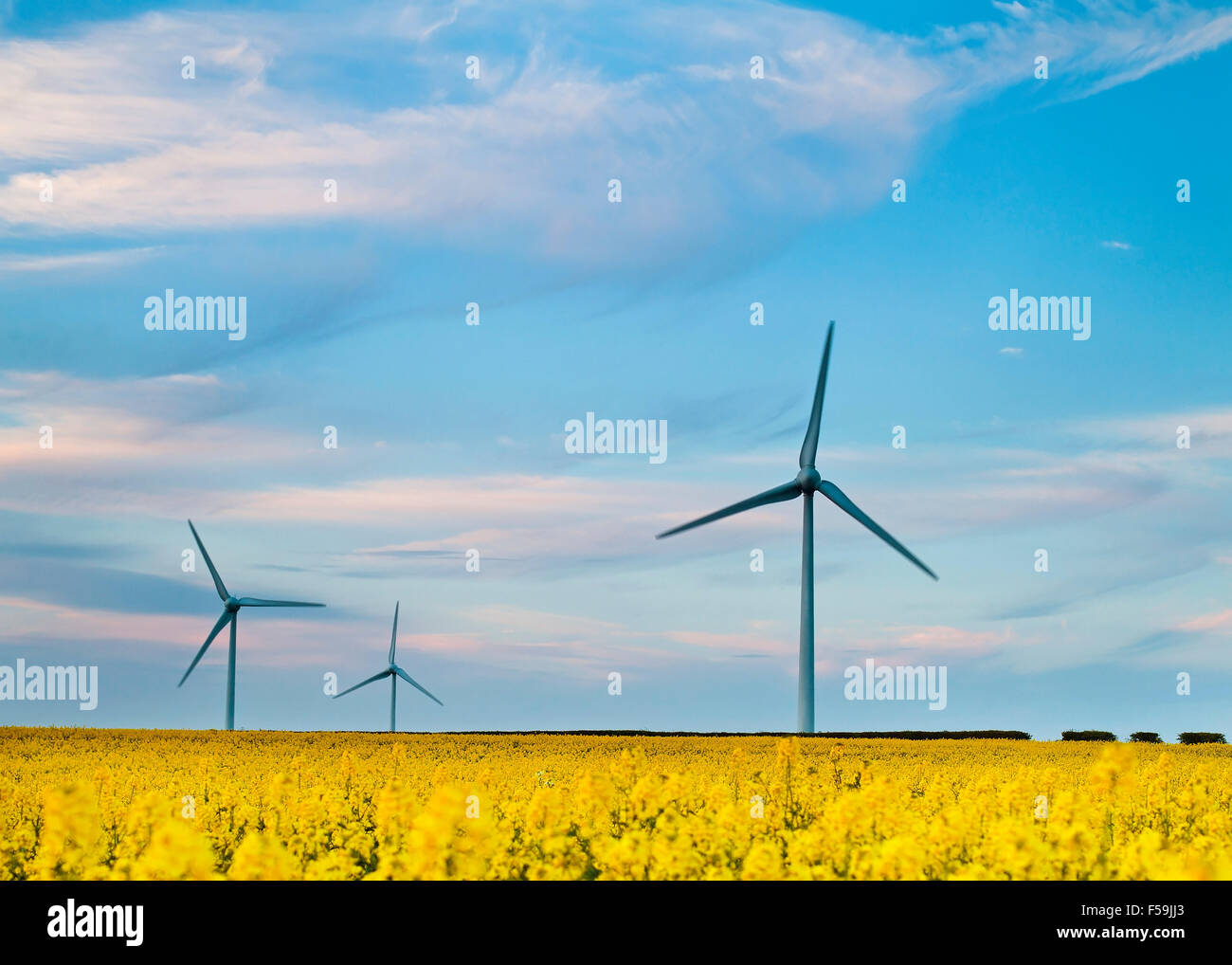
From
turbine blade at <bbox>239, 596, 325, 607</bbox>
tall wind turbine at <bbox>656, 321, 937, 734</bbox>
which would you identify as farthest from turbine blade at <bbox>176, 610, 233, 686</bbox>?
tall wind turbine at <bbox>656, 321, 937, 734</bbox>

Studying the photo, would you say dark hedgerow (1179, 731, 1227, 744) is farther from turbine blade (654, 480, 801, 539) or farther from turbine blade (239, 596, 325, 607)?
turbine blade (239, 596, 325, 607)

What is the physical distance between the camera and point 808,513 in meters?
43.9

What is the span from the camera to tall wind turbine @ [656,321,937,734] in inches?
1647

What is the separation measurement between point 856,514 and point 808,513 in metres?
1.85

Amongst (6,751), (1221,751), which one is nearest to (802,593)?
(1221,751)

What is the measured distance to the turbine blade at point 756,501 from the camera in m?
41.7

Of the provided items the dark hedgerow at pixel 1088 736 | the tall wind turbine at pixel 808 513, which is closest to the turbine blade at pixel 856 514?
the tall wind turbine at pixel 808 513

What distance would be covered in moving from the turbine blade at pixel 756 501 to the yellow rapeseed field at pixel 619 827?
64.9ft

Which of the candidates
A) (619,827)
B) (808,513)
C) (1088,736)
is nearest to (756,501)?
(808,513)

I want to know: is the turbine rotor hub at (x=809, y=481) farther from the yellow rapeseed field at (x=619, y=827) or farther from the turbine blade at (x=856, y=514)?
the yellow rapeseed field at (x=619, y=827)

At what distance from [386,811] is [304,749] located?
22.7 metres

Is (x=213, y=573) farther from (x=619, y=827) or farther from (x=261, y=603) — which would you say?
(x=619, y=827)

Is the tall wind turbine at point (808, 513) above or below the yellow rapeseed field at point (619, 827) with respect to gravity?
above
